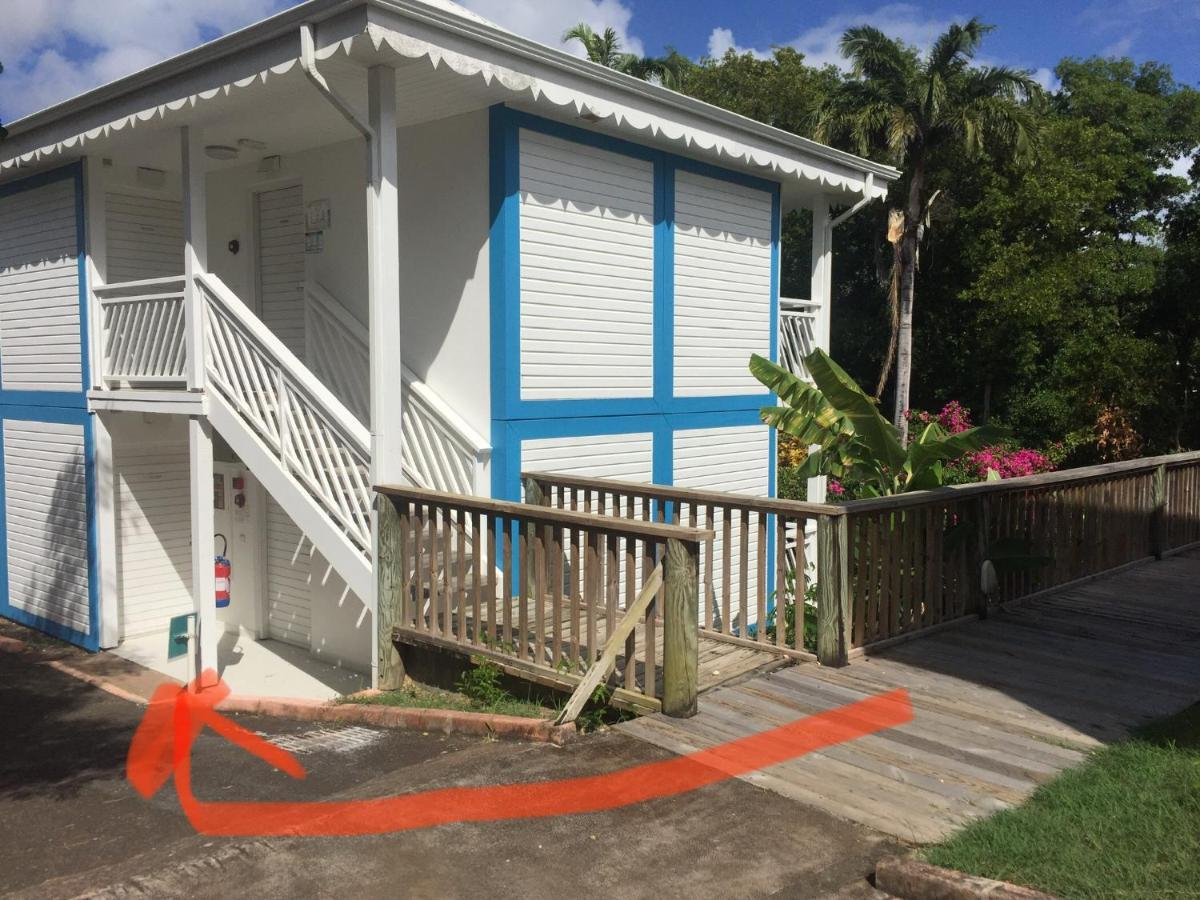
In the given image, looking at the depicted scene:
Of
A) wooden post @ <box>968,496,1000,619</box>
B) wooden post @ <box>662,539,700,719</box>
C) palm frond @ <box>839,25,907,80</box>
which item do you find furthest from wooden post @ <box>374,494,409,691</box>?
palm frond @ <box>839,25,907,80</box>

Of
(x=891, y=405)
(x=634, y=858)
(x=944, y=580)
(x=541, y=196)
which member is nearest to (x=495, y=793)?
(x=634, y=858)

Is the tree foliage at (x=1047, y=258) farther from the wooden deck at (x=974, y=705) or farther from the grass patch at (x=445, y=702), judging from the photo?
the grass patch at (x=445, y=702)

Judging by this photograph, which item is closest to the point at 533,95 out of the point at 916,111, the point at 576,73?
the point at 576,73

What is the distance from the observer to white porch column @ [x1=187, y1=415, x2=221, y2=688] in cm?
890

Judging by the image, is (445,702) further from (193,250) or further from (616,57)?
(616,57)

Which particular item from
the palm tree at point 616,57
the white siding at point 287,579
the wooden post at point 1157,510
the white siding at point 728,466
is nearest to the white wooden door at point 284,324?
the white siding at point 287,579

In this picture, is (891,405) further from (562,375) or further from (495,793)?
(495,793)

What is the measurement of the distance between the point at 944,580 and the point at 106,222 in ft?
29.3

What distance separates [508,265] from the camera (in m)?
7.87

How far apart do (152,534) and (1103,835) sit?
1016 cm

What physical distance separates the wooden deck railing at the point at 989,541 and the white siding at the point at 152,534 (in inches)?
317

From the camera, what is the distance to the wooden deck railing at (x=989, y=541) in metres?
6.70

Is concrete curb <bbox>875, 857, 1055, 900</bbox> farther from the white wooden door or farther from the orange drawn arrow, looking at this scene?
the white wooden door

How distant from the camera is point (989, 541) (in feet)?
25.1
